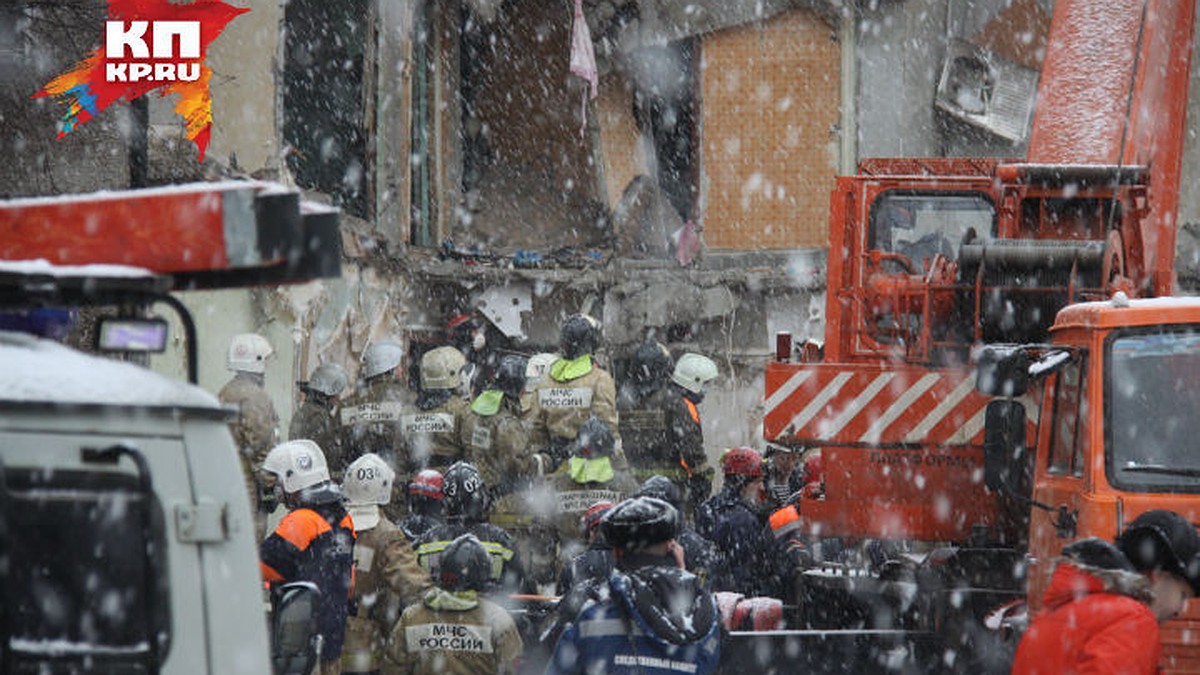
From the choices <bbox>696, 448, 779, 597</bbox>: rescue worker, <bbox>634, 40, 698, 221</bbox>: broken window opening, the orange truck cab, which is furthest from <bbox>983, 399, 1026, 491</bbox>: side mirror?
<bbox>634, 40, 698, 221</bbox>: broken window opening

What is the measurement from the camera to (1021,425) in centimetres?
607

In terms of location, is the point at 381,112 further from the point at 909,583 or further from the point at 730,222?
the point at 909,583

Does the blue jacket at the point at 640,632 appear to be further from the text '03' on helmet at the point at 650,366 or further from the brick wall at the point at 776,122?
the brick wall at the point at 776,122

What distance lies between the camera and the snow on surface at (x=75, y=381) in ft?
9.37

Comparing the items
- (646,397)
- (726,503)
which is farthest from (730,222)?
(726,503)

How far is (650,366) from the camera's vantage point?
11.1 m

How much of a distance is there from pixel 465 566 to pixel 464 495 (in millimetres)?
1374

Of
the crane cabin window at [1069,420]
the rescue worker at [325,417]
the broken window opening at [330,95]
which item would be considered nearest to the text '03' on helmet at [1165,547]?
the crane cabin window at [1069,420]

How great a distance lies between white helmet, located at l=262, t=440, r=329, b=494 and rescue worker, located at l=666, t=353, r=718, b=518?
373cm

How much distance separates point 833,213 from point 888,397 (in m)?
1.16

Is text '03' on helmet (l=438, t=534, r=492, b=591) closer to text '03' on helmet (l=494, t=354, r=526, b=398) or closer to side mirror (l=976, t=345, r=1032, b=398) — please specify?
side mirror (l=976, t=345, r=1032, b=398)

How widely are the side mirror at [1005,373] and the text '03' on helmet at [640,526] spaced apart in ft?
5.84

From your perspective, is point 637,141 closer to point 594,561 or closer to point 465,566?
point 594,561

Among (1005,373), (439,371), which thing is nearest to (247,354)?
(439,371)
